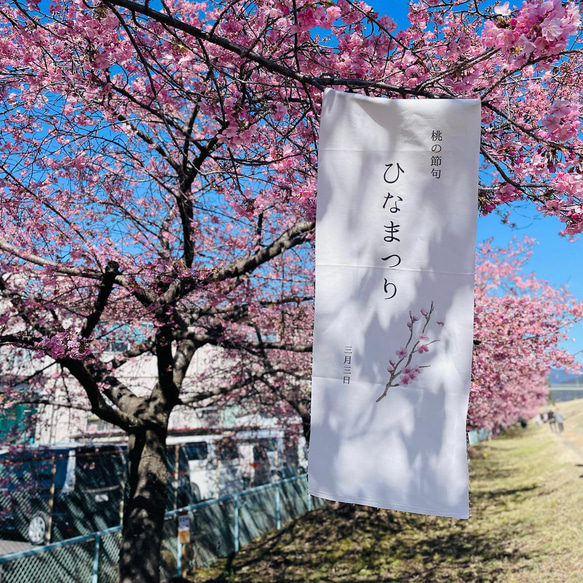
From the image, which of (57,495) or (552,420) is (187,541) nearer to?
(57,495)

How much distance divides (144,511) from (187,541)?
3.56 meters

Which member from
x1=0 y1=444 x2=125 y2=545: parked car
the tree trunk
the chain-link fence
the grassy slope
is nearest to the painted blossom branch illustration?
the tree trunk

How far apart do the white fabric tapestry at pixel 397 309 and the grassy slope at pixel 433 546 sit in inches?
232

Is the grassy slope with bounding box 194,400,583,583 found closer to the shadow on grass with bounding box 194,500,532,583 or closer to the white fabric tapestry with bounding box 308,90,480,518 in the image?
the shadow on grass with bounding box 194,500,532,583

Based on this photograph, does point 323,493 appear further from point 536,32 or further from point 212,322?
point 212,322

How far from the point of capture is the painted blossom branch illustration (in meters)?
2.39

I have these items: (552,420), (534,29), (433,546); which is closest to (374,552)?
(433,546)

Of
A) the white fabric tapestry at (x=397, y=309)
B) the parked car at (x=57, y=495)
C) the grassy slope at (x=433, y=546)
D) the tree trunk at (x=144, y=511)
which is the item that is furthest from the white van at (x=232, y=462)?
the white fabric tapestry at (x=397, y=309)

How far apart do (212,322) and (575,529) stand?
7.08 metres

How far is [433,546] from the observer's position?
9.70 m

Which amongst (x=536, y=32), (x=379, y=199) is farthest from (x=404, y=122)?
(x=536, y=32)

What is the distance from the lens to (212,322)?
812cm

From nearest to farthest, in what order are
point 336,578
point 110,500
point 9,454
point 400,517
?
point 336,578 < point 9,454 < point 110,500 < point 400,517

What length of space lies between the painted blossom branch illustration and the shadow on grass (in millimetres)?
6286
